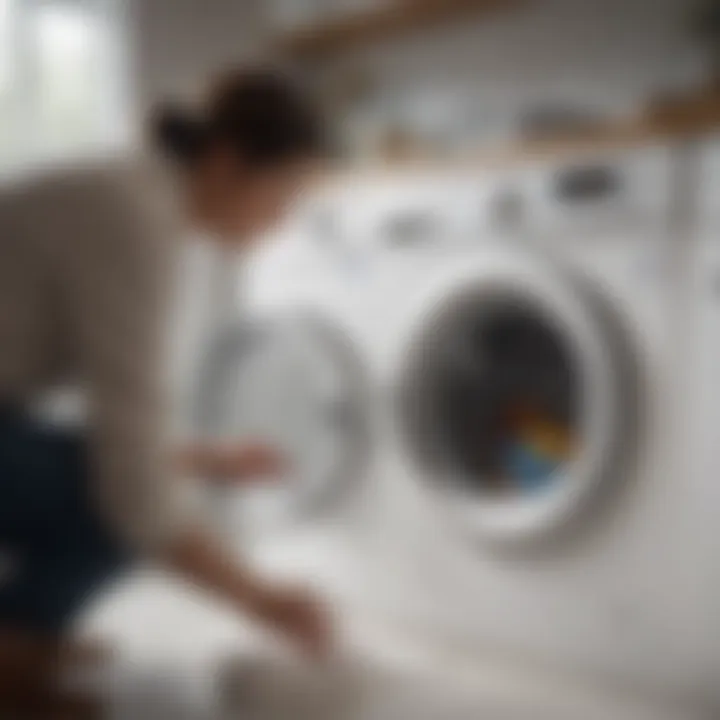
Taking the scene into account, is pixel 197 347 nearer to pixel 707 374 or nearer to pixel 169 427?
pixel 169 427

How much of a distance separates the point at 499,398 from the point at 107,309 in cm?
35

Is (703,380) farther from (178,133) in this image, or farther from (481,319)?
(178,133)

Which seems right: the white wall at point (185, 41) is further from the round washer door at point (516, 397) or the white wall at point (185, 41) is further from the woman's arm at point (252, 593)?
the woman's arm at point (252, 593)

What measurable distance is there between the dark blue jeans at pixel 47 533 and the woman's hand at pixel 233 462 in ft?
0.42

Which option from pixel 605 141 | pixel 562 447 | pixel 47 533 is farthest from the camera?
pixel 47 533

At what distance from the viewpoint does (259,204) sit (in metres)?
0.83

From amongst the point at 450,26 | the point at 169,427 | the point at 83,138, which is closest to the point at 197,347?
the point at 169,427

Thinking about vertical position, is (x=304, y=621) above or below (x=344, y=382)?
below

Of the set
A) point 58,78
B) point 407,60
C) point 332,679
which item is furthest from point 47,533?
point 407,60

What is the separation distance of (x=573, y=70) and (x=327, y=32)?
0.19 meters

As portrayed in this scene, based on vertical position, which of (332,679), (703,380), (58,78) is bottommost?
(332,679)

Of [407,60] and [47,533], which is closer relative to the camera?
[407,60]

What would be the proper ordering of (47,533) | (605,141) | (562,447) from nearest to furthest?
1. (605,141)
2. (562,447)
3. (47,533)

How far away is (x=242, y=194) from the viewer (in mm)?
837
